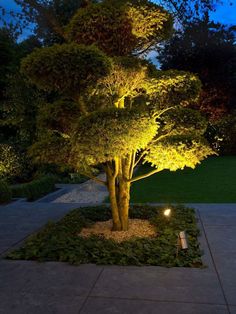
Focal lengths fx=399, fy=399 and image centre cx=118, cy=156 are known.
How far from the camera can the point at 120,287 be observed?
13.8ft

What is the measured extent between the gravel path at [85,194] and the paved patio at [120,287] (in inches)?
194

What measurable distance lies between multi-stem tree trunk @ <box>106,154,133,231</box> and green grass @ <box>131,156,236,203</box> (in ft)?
11.3

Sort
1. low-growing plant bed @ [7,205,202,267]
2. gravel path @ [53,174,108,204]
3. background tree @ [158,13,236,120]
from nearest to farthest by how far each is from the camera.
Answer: low-growing plant bed @ [7,205,202,267]
gravel path @ [53,174,108,204]
background tree @ [158,13,236,120]

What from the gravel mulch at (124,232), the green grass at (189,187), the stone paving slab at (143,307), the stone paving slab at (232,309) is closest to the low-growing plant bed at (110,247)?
the gravel mulch at (124,232)

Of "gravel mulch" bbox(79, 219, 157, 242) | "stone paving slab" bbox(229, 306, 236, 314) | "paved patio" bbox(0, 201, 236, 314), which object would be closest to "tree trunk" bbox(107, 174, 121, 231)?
"gravel mulch" bbox(79, 219, 157, 242)

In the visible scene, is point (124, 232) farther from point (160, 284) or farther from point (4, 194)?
point (4, 194)

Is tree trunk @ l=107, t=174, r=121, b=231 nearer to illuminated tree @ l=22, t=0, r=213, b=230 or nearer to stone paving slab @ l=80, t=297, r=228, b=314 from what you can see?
illuminated tree @ l=22, t=0, r=213, b=230

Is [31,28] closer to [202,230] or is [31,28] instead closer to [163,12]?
[163,12]

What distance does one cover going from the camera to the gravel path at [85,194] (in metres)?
10.6

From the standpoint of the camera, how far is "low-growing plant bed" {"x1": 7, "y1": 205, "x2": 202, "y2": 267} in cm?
504

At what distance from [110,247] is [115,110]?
6.15 ft

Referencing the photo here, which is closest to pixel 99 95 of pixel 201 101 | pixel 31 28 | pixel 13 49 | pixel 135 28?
pixel 135 28

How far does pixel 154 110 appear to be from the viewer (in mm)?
6863

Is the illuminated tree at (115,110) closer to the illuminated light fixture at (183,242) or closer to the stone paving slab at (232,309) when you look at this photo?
the illuminated light fixture at (183,242)
